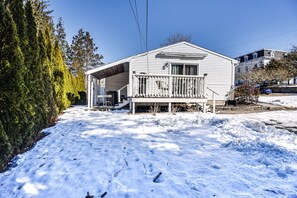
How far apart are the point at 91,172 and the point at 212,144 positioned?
2327 millimetres

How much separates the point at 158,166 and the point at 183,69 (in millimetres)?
8503

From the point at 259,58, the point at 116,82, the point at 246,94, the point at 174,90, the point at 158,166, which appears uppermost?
the point at 259,58

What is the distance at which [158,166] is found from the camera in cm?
264

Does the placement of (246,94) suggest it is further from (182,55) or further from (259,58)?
(259,58)

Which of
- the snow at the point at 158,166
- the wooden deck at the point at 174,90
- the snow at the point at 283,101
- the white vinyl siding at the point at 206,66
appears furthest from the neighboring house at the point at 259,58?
the snow at the point at 158,166

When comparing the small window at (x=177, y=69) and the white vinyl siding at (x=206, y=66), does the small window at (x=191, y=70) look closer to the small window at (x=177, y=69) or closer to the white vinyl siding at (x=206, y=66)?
the white vinyl siding at (x=206, y=66)

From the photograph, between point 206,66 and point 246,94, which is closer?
point 246,94

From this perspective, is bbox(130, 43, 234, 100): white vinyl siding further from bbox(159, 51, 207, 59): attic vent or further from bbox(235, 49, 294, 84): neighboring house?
bbox(235, 49, 294, 84): neighboring house

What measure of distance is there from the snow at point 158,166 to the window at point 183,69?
648 centimetres

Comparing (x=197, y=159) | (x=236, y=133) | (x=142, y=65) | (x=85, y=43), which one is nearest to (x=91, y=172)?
A: (x=197, y=159)

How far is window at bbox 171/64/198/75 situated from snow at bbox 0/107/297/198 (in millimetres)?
6480

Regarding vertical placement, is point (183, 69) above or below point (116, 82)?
above

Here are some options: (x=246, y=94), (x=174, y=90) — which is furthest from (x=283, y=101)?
(x=174, y=90)

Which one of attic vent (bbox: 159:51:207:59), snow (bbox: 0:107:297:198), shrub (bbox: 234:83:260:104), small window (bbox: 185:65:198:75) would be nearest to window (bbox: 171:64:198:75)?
small window (bbox: 185:65:198:75)
